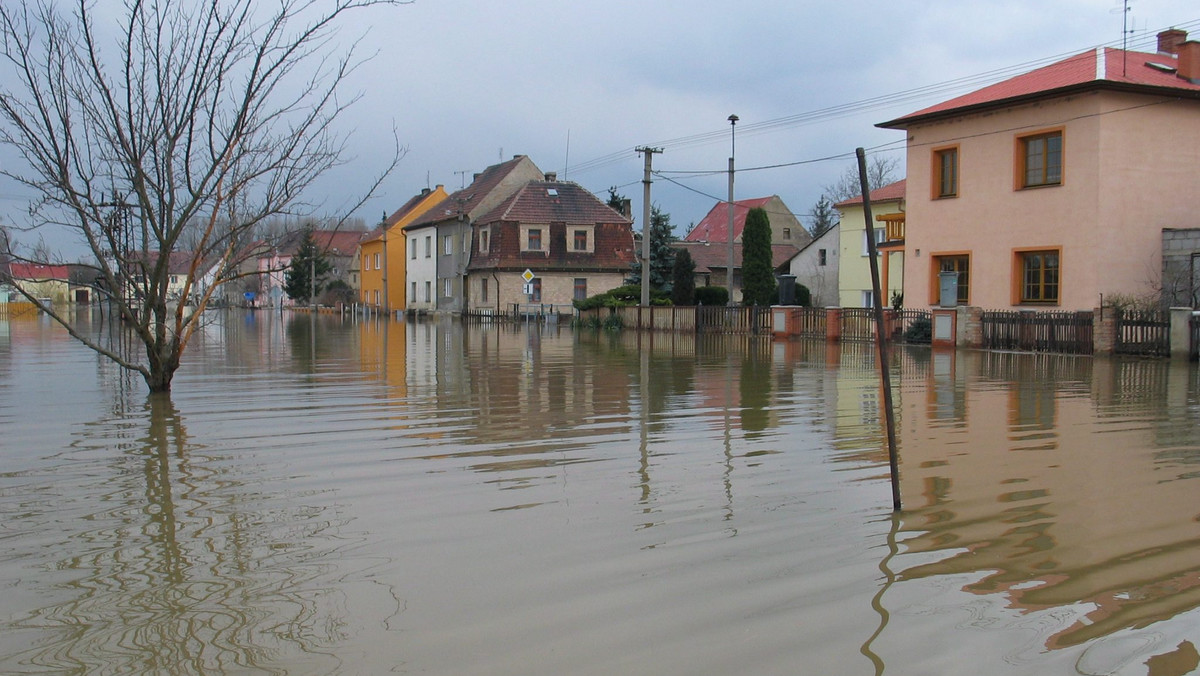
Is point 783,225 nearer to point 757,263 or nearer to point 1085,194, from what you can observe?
point 757,263

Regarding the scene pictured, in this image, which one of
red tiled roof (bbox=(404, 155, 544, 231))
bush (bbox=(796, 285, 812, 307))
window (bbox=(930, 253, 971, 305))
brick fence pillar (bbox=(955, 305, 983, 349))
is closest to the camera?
brick fence pillar (bbox=(955, 305, 983, 349))

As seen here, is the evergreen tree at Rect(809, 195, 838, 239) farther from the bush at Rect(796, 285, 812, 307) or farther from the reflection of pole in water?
the reflection of pole in water

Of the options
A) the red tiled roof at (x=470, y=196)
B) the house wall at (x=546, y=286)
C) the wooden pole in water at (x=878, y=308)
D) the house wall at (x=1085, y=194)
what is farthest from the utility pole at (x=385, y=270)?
the wooden pole in water at (x=878, y=308)

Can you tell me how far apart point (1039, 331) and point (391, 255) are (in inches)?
2167

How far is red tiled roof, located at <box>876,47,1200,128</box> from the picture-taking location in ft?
80.6

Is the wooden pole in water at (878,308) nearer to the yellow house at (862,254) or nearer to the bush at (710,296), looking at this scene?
the yellow house at (862,254)

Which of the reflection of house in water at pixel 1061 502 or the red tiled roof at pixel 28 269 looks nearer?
the reflection of house in water at pixel 1061 502

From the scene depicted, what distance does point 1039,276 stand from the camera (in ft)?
86.3

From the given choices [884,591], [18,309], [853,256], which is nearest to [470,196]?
[853,256]

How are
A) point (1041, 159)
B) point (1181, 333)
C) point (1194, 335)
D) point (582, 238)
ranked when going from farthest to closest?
point (582, 238), point (1041, 159), point (1181, 333), point (1194, 335)

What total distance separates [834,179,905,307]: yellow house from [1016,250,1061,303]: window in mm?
14651

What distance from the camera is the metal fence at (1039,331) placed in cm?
2275

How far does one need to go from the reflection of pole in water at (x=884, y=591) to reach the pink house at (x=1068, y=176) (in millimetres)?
20953

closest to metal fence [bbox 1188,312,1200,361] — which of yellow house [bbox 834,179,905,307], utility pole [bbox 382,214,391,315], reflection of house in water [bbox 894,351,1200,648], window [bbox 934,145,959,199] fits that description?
reflection of house in water [bbox 894,351,1200,648]
